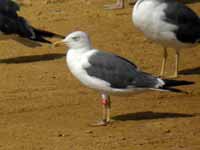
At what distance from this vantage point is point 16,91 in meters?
11.2

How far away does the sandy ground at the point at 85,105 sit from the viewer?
9055mm

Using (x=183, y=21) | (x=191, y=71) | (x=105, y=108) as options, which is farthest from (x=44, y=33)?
(x=105, y=108)

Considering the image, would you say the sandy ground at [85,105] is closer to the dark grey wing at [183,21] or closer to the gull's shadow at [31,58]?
the gull's shadow at [31,58]

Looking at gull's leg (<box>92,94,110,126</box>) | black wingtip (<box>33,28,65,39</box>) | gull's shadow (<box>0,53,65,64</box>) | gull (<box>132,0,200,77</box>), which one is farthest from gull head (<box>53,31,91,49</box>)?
black wingtip (<box>33,28,65,39</box>)

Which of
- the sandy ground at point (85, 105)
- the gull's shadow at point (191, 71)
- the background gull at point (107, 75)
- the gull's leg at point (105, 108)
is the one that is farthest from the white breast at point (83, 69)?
the gull's shadow at point (191, 71)

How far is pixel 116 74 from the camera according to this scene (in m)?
9.72

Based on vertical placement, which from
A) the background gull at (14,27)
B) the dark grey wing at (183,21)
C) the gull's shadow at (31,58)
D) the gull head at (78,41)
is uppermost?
the gull head at (78,41)

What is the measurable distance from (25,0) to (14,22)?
406cm

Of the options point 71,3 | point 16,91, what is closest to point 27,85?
point 16,91

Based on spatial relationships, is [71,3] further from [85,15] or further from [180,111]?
[180,111]

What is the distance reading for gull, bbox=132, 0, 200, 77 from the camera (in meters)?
12.2

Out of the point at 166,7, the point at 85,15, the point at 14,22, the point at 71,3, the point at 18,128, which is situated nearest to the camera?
the point at 18,128

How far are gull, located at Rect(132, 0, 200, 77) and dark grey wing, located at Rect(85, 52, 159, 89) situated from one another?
8.13 ft

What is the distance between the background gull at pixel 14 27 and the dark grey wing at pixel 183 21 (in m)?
2.24
